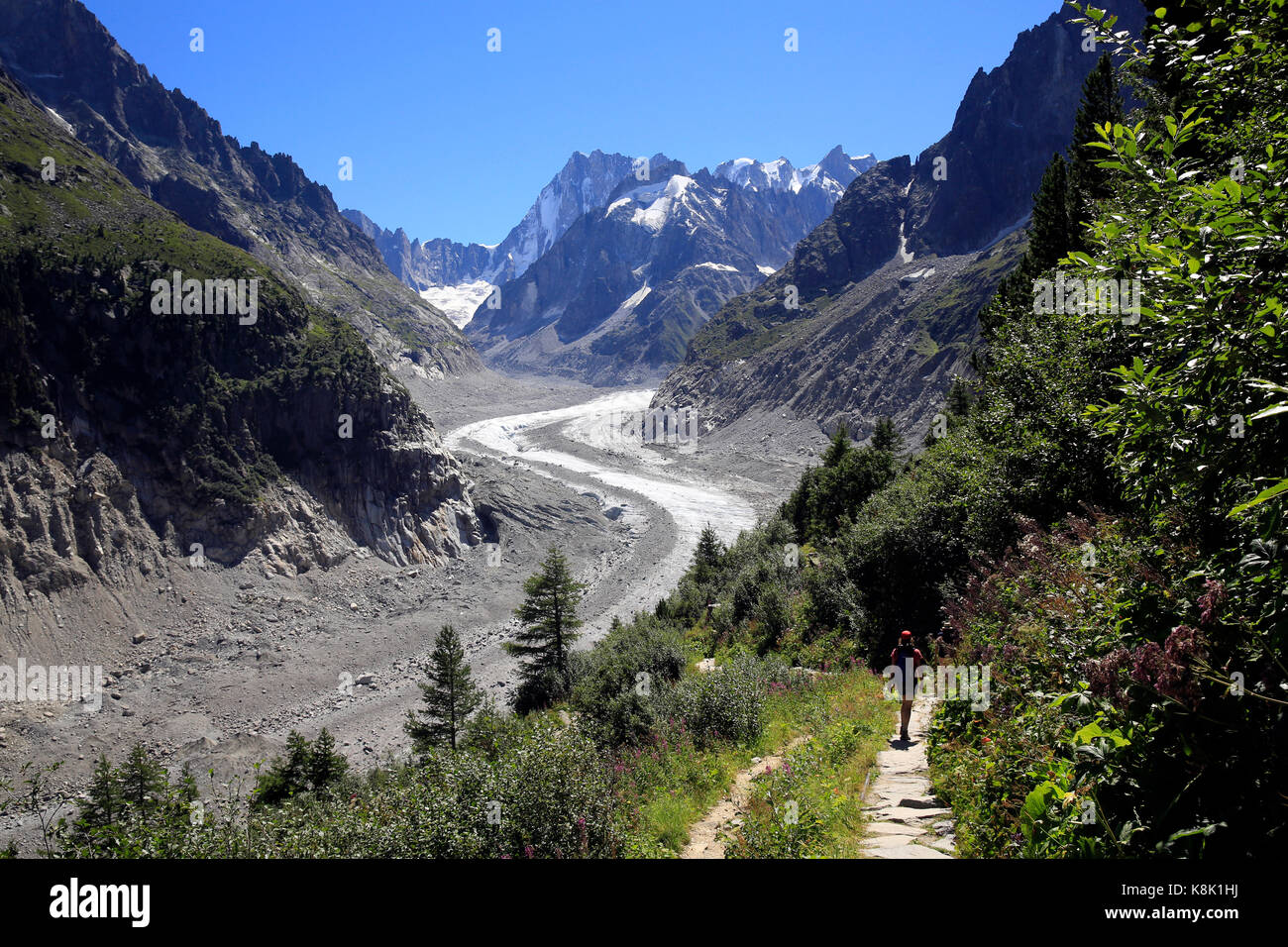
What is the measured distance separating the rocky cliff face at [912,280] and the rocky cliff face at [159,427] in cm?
8006

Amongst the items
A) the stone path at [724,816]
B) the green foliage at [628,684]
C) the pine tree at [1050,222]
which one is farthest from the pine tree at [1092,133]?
the stone path at [724,816]

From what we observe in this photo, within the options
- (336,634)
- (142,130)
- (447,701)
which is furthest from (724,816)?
(142,130)

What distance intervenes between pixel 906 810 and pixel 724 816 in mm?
2784

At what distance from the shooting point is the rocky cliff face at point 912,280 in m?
119

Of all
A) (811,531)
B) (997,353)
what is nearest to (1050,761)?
(997,353)

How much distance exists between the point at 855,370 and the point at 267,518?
354ft

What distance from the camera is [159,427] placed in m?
47.0

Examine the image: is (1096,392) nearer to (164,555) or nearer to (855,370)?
(164,555)

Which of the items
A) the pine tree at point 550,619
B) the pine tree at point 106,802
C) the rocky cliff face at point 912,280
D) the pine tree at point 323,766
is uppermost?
the rocky cliff face at point 912,280

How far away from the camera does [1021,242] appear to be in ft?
435

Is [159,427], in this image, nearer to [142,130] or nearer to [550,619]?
[550,619]

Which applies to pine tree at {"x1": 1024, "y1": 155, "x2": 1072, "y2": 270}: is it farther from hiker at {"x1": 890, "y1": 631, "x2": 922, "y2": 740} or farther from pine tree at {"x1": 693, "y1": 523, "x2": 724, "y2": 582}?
hiker at {"x1": 890, "y1": 631, "x2": 922, "y2": 740}

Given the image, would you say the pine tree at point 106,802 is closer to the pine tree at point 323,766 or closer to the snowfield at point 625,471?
the pine tree at point 323,766

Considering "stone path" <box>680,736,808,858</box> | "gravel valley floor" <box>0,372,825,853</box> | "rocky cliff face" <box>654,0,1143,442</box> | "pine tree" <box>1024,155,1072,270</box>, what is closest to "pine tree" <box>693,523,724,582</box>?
"gravel valley floor" <box>0,372,825,853</box>
